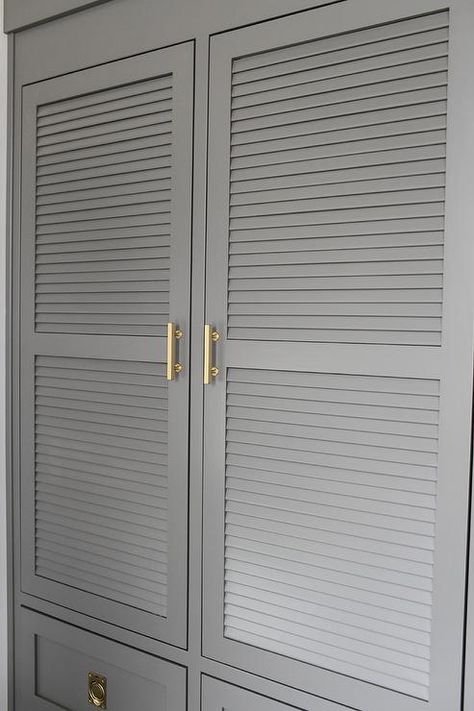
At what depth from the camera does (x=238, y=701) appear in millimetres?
1494

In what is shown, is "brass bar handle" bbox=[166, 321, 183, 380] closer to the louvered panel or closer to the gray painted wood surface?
the louvered panel

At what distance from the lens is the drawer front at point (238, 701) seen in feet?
4.56

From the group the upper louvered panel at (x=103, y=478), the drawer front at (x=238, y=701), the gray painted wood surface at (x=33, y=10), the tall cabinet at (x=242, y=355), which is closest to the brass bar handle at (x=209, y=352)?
the tall cabinet at (x=242, y=355)

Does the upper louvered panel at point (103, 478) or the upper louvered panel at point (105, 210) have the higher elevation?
the upper louvered panel at point (105, 210)

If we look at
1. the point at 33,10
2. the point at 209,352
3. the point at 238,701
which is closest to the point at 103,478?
the point at 209,352

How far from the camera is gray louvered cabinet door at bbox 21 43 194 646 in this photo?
1.56 meters

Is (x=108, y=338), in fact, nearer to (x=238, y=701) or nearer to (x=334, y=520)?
(x=334, y=520)

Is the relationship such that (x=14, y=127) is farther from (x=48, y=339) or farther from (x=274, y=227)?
(x=274, y=227)

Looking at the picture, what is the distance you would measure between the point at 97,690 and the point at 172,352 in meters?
0.89

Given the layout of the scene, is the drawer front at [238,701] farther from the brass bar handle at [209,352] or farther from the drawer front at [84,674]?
the brass bar handle at [209,352]

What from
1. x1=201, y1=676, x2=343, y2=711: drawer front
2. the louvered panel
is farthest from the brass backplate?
the louvered panel

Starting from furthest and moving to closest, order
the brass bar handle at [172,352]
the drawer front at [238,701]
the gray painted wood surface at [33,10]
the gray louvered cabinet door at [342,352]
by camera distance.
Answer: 1. the gray painted wood surface at [33,10]
2. the brass bar handle at [172,352]
3. the drawer front at [238,701]
4. the gray louvered cabinet door at [342,352]

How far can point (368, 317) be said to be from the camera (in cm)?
131

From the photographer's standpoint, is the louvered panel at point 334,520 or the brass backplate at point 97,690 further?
the brass backplate at point 97,690
